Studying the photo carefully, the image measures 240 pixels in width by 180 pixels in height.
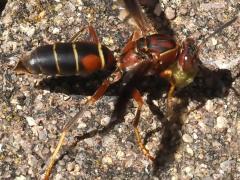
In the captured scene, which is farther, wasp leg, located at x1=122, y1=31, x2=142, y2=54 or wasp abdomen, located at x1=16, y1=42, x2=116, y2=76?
wasp leg, located at x1=122, y1=31, x2=142, y2=54

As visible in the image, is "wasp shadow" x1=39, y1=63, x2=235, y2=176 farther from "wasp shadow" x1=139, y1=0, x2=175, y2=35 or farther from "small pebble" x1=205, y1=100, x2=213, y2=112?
"wasp shadow" x1=139, y1=0, x2=175, y2=35

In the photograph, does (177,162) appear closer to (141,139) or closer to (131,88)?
(141,139)

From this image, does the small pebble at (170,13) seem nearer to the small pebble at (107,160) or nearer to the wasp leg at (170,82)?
the wasp leg at (170,82)

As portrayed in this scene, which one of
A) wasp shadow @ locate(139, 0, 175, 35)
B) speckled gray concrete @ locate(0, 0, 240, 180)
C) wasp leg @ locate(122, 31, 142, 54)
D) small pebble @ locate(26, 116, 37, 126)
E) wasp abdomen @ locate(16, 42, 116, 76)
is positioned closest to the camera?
wasp abdomen @ locate(16, 42, 116, 76)

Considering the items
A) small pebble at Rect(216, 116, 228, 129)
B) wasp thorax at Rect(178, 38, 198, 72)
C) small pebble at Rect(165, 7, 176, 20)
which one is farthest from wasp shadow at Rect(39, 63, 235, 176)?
small pebble at Rect(165, 7, 176, 20)

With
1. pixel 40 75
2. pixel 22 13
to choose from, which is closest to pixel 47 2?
pixel 22 13

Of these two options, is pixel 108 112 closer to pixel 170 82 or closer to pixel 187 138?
pixel 170 82

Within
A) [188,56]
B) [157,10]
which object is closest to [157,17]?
[157,10]
